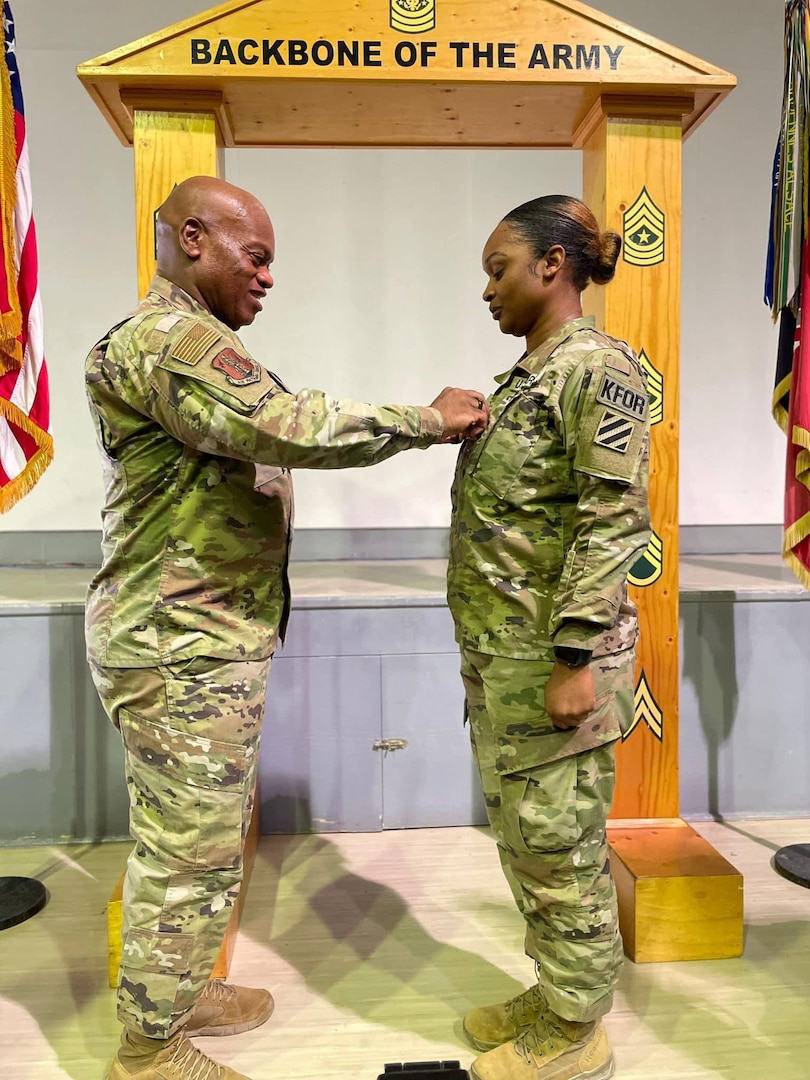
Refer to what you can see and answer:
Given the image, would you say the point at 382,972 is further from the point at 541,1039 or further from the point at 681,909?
the point at 681,909

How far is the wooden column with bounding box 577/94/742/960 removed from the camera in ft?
6.66

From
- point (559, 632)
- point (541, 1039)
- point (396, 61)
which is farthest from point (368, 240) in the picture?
point (541, 1039)

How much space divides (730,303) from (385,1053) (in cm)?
319

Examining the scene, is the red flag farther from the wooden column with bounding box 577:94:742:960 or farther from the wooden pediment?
the wooden pediment

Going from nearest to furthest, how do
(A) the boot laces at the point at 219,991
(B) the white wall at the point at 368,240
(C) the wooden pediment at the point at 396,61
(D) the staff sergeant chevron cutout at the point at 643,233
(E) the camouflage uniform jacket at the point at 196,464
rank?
1. (E) the camouflage uniform jacket at the point at 196,464
2. (A) the boot laces at the point at 219,991
3. (C) the wooden pediment at the point at 396,61
4. (D) the staff sergeant chevron cutout at the point at 643,233
5. (B) the white wall at the point at 368,240

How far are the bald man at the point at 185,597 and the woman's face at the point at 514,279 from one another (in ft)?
0.65

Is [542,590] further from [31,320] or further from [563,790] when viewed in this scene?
[31,320]

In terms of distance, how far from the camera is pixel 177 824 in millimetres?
1480

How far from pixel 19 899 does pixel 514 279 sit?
6.52 feet

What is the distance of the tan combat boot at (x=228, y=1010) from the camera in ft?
5.84

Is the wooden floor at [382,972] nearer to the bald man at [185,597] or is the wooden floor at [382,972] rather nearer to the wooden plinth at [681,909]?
the wooden plinth at [681,909]

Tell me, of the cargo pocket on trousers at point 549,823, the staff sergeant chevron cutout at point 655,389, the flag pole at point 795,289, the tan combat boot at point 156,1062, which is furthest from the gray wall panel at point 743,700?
the tan combat boot at point 156,1062

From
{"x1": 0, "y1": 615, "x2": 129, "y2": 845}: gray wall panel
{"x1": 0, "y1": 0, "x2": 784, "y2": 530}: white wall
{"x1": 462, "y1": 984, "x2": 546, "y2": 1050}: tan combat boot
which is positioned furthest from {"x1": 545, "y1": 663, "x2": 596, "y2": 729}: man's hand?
{"x1": 0, "y1": 0, "x2": 784, "y2": 530}: white wall

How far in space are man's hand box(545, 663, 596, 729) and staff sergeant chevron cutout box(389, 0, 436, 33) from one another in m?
1.49
